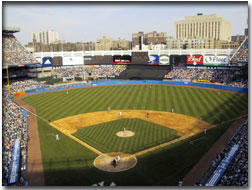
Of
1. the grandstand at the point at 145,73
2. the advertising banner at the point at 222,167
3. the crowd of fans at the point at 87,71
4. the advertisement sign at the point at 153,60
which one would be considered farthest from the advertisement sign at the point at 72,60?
the advertising banner at the point at 222,167

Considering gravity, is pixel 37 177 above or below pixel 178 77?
below

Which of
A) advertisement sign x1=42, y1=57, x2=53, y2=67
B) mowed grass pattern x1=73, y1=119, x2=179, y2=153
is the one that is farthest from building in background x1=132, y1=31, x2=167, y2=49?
mowed grass pattern x1=73, y1=119, x2=179, y2=153

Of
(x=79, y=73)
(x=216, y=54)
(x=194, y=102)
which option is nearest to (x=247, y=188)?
(x=194, y=102)

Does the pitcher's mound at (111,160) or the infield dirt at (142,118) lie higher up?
the infield dirt at (142,118)

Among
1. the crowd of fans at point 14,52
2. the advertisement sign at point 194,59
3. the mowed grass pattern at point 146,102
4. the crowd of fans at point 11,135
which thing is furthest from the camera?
the advertisement sign at point 194,59

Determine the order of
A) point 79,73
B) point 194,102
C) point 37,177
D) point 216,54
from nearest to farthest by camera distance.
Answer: point 37,177, point 194,102, point 216,54, point 79,73

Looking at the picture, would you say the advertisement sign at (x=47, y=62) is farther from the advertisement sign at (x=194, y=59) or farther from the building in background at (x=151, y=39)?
the building in background at (x=151, y=39)

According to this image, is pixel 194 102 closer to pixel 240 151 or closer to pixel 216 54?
pixel 240 151
